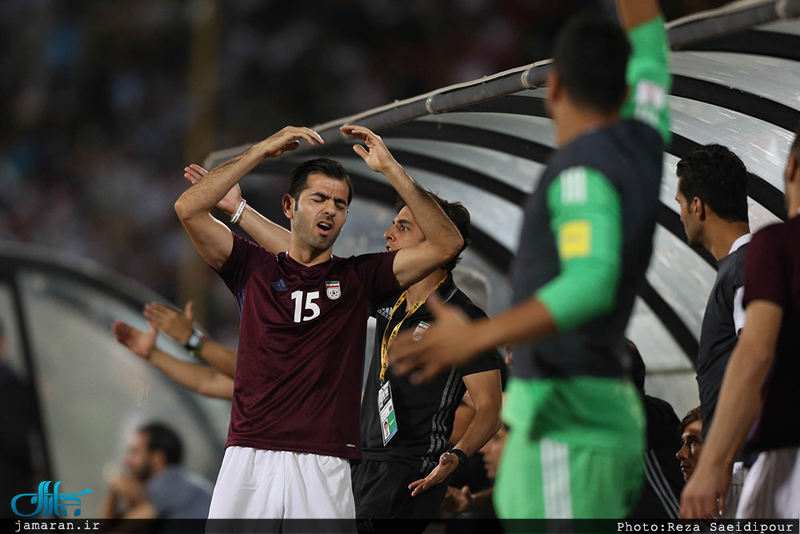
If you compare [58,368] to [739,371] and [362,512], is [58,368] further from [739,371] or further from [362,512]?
[739,371]

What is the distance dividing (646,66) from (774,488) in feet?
4.67

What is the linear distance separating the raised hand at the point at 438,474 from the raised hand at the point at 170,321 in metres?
1.83

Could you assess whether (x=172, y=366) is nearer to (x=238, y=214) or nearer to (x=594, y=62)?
(x=238, y=214)

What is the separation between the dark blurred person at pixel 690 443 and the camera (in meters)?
4.80

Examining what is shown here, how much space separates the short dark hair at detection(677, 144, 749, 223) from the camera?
13.2ft

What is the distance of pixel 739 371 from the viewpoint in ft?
8.62

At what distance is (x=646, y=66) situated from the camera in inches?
101

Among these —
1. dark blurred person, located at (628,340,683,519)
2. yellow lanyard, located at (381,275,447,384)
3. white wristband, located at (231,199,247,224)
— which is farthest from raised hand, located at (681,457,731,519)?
white wristband, located at (231,199,247,224)

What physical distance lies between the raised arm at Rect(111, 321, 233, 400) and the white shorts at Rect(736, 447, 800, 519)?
3408mm

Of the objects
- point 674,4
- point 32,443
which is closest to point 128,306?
point 32,443

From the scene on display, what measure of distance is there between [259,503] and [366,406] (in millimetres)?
1203

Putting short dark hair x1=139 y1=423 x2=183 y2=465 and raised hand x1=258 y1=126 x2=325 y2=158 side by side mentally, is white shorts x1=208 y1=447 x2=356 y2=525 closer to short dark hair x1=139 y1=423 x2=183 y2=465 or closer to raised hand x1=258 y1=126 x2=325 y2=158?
short dark hair x1=139 y1=423 x2=183 y2=465

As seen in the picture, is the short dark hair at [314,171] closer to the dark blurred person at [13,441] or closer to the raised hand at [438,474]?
the raised hand at [438,474]

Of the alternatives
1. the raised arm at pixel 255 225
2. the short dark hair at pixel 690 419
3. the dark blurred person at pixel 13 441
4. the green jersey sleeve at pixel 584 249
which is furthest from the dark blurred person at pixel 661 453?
the dark blurred person at pixel 13 441
